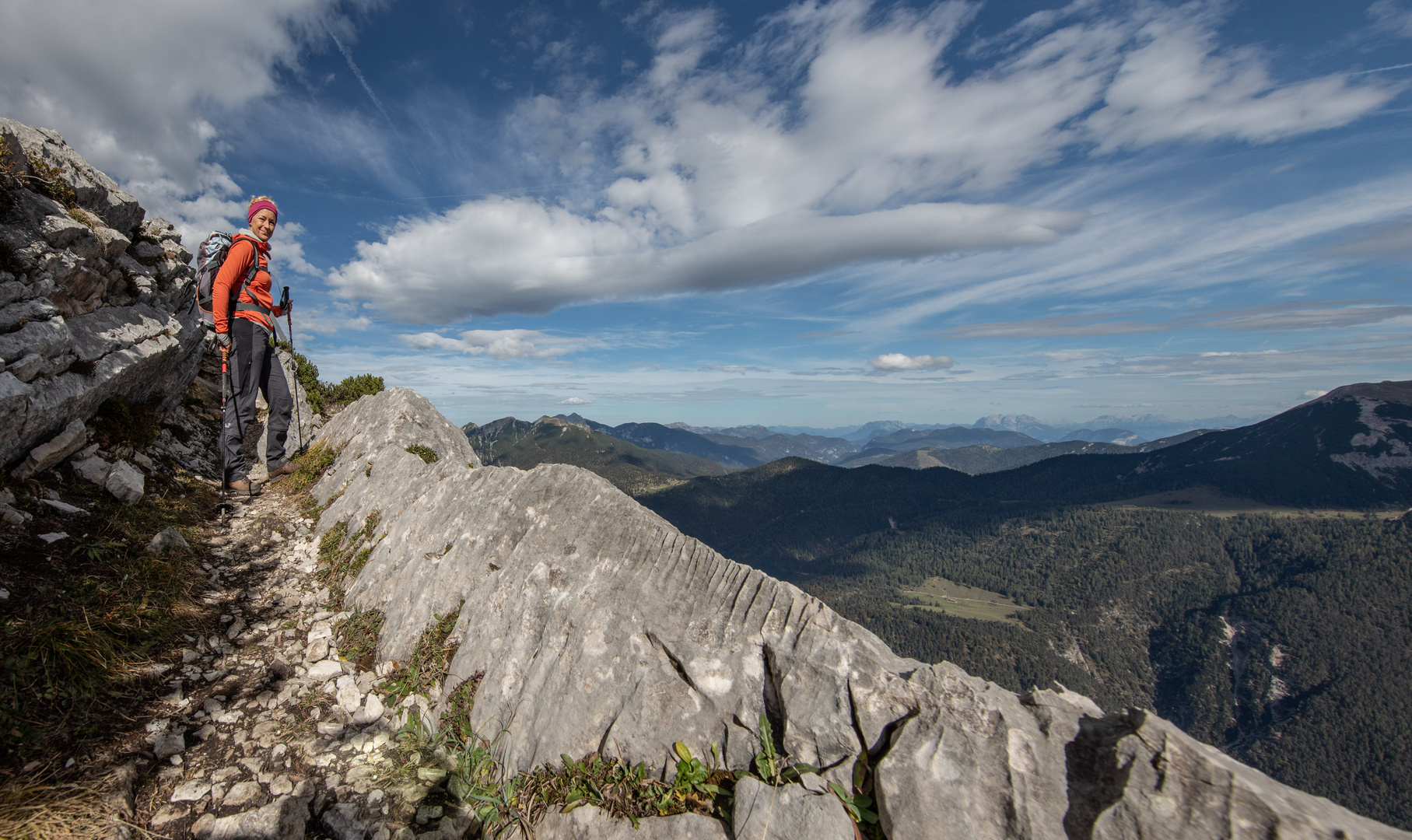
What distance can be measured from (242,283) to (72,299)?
2978 millimetres

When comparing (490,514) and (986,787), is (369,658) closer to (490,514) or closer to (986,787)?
(490,514)

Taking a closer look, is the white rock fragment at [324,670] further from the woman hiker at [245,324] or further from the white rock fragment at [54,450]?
the woman hiker at [245,324]

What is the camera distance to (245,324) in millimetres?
12617

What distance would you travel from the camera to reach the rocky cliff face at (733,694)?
5.02m

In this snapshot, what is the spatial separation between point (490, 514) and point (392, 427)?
6723 mm

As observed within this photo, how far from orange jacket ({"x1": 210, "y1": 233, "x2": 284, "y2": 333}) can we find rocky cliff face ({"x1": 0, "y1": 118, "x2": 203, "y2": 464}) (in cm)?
220

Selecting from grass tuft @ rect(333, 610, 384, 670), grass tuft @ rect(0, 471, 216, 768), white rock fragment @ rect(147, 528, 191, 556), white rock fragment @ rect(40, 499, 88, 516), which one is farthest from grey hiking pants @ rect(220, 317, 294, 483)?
grass tuft @ rect(333, 610, 384, 670)

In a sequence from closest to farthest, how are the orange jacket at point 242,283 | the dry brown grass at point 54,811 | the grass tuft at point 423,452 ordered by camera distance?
the dry brown grass at point 54,811, the orange jacket at point 242,283, the grass tuft at point 423,452

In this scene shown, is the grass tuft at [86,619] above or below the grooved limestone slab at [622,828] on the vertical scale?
above

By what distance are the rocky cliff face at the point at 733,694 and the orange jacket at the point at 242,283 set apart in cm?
667

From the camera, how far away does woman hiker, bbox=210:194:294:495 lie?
1220 cm

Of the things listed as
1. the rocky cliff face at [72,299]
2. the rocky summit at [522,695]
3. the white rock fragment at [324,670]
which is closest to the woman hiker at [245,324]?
the rocky summit at [522,695]

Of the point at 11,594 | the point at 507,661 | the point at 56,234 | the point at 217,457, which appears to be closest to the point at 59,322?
the point at 56,234

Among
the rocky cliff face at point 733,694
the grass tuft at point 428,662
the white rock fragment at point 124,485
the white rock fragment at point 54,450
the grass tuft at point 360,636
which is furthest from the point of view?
the white rock fragment at point 124,485
